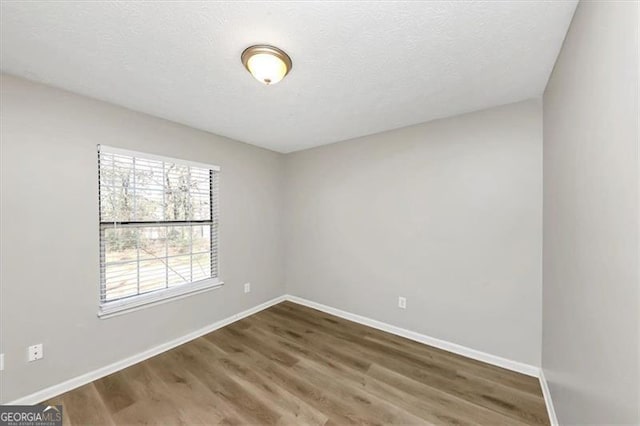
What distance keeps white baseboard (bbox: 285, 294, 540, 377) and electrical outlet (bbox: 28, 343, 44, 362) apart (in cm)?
270

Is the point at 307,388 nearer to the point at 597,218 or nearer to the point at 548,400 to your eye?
the point at 548,400

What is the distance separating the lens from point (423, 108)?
90.4 inches

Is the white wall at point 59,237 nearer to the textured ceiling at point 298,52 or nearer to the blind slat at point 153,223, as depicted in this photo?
the blind slat at point 153,223

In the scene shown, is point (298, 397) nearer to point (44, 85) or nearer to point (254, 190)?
point (254, 190)


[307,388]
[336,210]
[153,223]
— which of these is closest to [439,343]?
[307,388]

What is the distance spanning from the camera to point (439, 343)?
2.57 meters

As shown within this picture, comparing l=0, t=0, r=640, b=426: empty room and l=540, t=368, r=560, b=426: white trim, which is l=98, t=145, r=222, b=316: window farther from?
l=540, t=368, r=560, b=426: white trim

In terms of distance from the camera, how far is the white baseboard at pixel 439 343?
7.07 feet

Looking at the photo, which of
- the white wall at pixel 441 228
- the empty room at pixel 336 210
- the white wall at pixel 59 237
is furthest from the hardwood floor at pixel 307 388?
the white wall at pixel 441 228

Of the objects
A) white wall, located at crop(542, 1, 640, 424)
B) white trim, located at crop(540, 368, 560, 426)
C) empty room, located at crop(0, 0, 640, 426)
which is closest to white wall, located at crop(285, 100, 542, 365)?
empty room, located at crop(0, 0, 640, 426)

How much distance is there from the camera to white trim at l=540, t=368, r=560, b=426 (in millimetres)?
1619

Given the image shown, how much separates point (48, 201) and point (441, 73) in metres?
3.10

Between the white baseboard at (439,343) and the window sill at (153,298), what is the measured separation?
1537mm

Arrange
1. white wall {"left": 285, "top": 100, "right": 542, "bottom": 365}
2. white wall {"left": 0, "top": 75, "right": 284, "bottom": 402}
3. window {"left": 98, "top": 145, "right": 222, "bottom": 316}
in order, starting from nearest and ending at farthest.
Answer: white wall {"left": 0, "top": 75, "right": 284, "bottom": 402} < white wall {"left": 285, "top": 100, "right": 542, "bottom": 365} < window {"left": 98, "top": 145, "right": 222, "bottom": 316}
